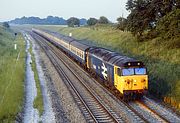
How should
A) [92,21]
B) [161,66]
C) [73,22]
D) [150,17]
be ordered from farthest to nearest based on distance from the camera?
[73,22] → [92,21] → [150,17] → [161,66]

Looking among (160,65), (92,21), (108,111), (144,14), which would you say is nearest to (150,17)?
(144,14)

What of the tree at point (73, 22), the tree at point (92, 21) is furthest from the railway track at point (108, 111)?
the tree at point (73, 22)

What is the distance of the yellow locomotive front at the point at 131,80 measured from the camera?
71.8ft

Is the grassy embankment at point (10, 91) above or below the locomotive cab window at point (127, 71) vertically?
below

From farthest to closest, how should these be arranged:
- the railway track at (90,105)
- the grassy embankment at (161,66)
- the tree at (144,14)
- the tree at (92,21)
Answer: the tree at (92,21), the tree at (144,14), the grassy embankment at (161,66), the railway track at (90,105)

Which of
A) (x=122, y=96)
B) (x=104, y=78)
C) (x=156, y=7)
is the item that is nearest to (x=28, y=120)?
(x=122, y=96)

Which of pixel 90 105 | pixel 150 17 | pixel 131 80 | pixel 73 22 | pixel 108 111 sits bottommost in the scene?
pixel 90 105

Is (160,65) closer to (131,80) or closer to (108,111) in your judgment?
(131,80)

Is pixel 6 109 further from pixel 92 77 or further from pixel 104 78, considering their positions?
pixel 92 77

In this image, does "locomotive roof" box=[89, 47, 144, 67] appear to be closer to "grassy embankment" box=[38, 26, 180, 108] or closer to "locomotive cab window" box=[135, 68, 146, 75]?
"locomotive cab window" box=[135, 68, 146, 75]

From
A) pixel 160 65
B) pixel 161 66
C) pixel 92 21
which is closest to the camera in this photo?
pixel 161 66

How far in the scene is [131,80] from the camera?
72.3 feet

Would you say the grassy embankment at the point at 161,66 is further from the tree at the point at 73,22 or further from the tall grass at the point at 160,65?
the tree at the point at 73,22

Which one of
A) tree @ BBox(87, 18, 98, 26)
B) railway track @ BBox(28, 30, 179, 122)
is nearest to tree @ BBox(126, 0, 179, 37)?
railway track @ BBox(28, 30, 179, 122)
